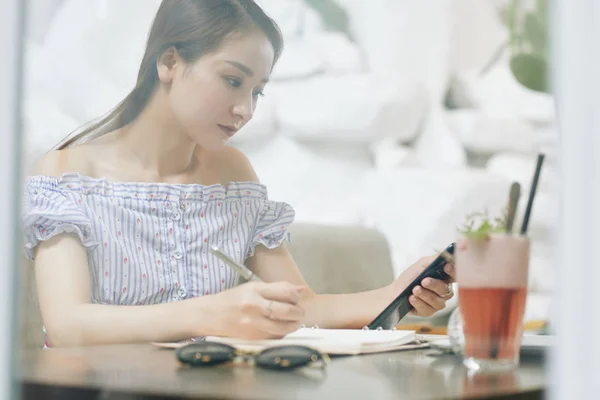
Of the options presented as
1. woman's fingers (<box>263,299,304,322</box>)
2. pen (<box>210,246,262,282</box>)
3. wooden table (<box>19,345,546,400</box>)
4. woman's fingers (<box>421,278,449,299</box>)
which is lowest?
wooden table (<box>19,345,546,400</box>)

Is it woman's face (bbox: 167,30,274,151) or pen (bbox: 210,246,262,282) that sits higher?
woman's face (bbox: 167,30,274,151)

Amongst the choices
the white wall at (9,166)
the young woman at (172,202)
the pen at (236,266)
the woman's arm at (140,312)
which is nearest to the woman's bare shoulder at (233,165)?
the young woman at (172,202)

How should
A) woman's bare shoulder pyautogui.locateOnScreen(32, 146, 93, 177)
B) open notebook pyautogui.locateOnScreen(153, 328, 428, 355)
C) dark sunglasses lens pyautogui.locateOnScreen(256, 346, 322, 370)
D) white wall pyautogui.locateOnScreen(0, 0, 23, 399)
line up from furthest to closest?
1. woman's bare shoulder pyautogui.locateOnScreen(32, 146, 93, 177)
2. open notebook pyautogui.locateOnScreen(153, 328, 428, 355)
3. dark sunglasses lens pyautogui.locateOnScreen(256, 346, 322, 370)
4. white wall pyautogui.locateOnScreen(0, 0, 23, 399)

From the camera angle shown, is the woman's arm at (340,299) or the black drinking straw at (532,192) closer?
the black drinking straw at (532,192)

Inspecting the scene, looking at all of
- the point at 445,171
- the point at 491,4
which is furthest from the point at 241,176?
the point at 491,4

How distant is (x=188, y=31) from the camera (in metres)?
1.07

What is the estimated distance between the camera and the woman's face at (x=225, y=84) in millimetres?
1045

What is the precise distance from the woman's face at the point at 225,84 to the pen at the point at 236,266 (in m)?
0.15

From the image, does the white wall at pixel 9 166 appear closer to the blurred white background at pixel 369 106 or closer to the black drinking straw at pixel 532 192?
the blurred white background at pixel 369 106

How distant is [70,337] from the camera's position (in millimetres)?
967

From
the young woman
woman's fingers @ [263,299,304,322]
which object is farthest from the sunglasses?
the young woman

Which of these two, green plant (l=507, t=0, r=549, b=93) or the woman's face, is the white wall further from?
the woman's face

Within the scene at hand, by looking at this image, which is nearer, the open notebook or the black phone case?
the open notebook

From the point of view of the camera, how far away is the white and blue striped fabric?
1.09 metres
